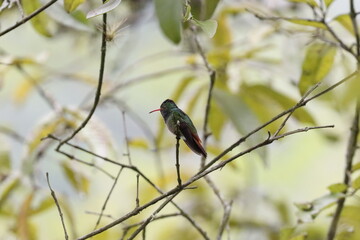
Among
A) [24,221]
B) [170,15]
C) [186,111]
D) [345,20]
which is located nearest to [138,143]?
[186,111]

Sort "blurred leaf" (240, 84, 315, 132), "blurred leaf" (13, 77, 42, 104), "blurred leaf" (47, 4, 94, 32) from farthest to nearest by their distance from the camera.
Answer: "blurred leaf" (13, 77, 42, 104) < "blurred leaf" (240, 84, 315, 132) < "blurred leaf" (47, 4, 94, 32)

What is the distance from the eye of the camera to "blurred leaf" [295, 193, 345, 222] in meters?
0.83

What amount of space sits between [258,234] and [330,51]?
Result: 2.80 ft

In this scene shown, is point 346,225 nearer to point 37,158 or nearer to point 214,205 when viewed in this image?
point 37,158

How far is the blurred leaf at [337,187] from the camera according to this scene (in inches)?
32.2

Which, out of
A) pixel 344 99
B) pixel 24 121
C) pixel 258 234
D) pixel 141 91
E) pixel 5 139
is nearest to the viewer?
pixel 344 99

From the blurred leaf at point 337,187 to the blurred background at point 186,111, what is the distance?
1 centimetres

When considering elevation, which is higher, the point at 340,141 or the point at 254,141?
the point at 340,141

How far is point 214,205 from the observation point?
1775 mm

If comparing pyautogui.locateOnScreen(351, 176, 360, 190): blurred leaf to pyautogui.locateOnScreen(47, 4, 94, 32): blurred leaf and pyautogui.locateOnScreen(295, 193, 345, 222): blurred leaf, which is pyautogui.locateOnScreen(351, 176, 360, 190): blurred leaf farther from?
pyautogui.locateOnScreen(47, 4, 94, 32): blurred leaf

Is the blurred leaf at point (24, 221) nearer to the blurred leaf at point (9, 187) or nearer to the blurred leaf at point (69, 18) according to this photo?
the blurred leaf at point (9, 187)

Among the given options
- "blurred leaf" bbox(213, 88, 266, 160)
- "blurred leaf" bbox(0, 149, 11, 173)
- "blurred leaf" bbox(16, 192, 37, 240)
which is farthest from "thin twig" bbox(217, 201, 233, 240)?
Result: "blurred leaf" bbox(0, 149, 11, 173)

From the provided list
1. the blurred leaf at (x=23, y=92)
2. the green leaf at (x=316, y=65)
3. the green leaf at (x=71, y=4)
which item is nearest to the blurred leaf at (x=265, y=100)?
the green leaf at (x=316, y=65)

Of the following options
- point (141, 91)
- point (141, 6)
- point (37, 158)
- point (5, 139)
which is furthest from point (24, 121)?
point (37, 158)
